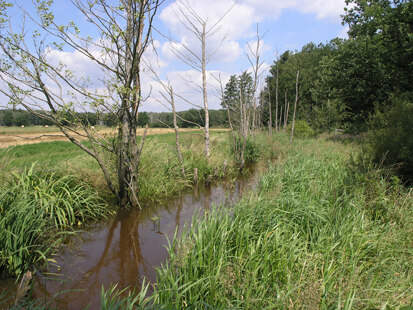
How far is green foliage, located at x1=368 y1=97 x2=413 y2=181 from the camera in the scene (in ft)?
16.3

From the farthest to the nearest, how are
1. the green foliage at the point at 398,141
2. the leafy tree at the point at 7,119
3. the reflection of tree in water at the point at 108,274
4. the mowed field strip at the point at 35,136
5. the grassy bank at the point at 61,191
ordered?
the leafy tree at the point at 7,119
the green foliage at the point at 398,141
the mowed field strip at the point at 35,136
the grassy bank at the point at 61,191
the reflection of tree in water at the point at 108,274

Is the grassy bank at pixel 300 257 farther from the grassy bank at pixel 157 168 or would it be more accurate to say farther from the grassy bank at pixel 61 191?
the grassy bank at pixel 157 168

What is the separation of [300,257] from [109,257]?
9.40 ft

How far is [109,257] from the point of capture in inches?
157

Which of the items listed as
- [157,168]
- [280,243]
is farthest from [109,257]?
[157,168]

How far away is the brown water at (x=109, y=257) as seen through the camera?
10.1 feet

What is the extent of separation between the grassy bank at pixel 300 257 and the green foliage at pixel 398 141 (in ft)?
2.48

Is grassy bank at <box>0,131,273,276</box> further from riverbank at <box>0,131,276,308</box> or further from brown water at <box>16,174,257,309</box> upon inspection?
brown water at <box>16,174,257,309</box>

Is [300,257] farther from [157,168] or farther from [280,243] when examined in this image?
[157,168]

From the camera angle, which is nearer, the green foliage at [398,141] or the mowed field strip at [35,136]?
the mowed field strip at [35,136]

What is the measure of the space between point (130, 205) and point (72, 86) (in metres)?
2.81

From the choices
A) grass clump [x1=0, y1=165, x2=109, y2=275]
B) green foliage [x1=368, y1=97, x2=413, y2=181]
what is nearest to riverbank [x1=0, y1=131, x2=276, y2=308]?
grass clump [x1=0, y1=165, x2=109, y2=275]

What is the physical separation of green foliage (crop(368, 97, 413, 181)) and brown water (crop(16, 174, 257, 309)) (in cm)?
372

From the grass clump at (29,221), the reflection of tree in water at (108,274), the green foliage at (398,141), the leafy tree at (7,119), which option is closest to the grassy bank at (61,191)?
the grass clump at (29,221)
